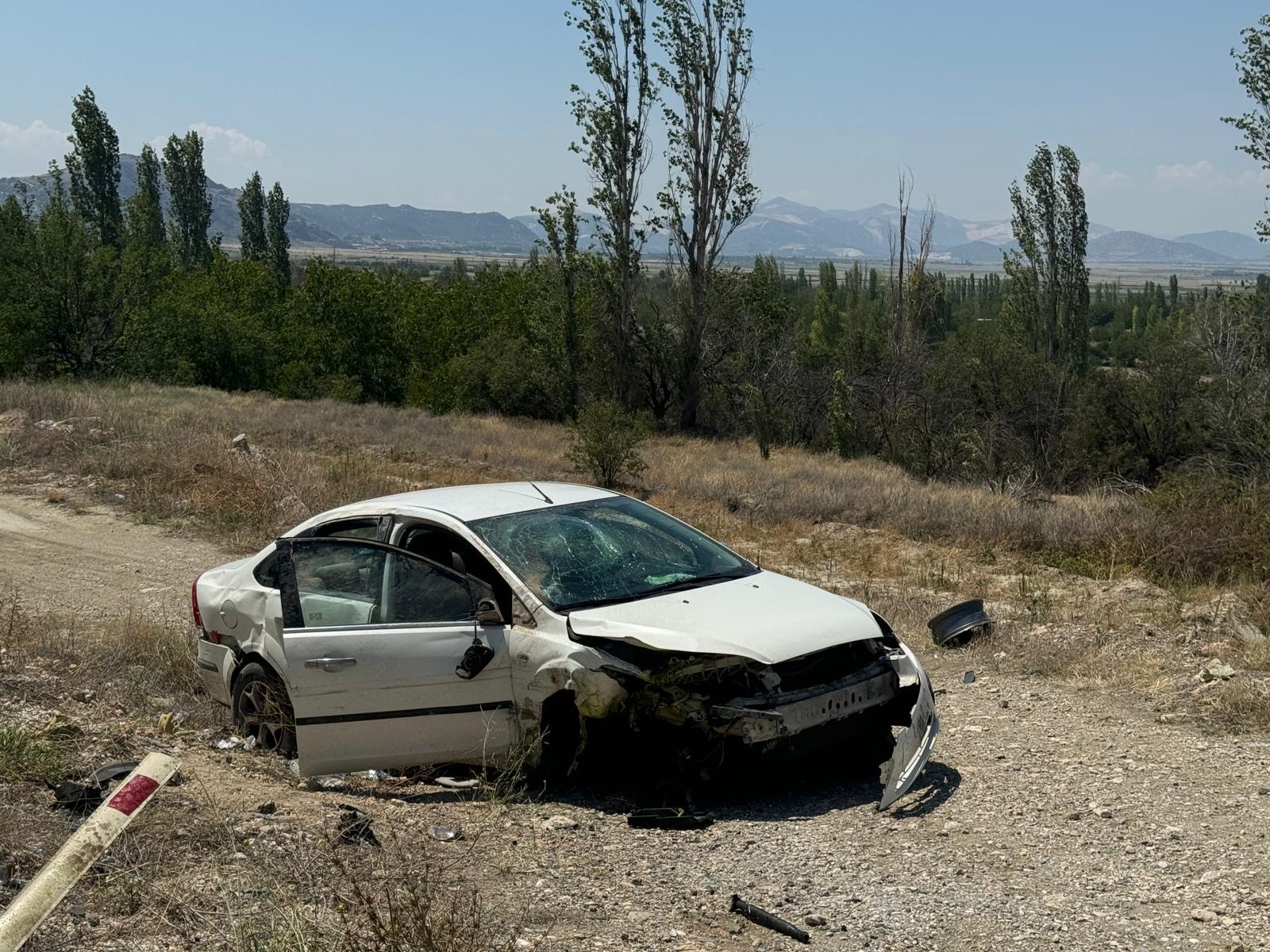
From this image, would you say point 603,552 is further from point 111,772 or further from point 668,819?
point 111,772

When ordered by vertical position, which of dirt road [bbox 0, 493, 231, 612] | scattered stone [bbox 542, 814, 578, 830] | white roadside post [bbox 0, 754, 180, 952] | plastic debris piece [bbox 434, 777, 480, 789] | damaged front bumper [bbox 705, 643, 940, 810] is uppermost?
white roadside post [bbox 0, 754, 180, 952]

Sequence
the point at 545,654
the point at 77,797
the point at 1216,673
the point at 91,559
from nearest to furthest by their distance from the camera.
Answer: the point at 77,797 < the point at 545,654 < the point at 1216,673 < the point at 91,559

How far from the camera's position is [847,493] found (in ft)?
60.2

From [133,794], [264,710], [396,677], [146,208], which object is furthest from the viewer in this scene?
[146,208]

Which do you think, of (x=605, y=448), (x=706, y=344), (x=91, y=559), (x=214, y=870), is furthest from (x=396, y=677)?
(x=706, y=344)

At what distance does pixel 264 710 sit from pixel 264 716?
0.05 m

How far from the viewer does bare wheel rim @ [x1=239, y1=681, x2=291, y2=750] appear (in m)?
6.17

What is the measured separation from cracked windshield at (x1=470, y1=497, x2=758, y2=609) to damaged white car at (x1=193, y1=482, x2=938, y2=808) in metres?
Result: 0.01

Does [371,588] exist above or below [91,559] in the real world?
above

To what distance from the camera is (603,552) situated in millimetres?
6102

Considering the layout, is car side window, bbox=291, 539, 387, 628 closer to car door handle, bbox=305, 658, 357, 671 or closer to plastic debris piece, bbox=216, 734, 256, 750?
car door handle, bbox=305, 658, 357, 671

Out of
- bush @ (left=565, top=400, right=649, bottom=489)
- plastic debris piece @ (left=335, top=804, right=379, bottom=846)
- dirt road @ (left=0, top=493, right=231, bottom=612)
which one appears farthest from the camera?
bush @ (left=565, top=400, right=649, bottom=489)

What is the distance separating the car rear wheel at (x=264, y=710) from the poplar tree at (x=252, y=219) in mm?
82245

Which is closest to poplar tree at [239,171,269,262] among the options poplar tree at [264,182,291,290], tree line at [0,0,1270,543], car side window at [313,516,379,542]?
poplar tree at [264,182,291,290]
